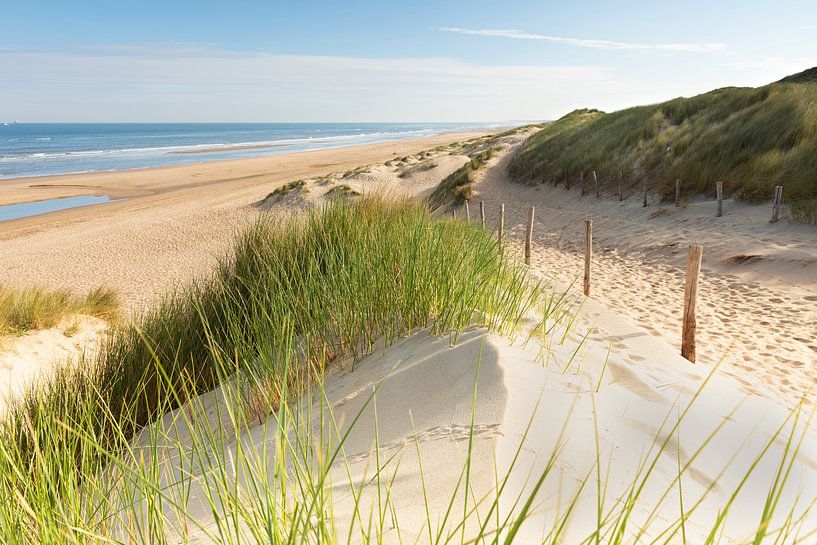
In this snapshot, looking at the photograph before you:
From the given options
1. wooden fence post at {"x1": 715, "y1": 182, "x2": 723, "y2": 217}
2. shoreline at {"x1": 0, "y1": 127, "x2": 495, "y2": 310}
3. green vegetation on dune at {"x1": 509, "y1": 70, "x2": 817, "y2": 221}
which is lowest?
shoreline at {"x1": 0, "y1": 127, "x2": 495, "y2": 310}

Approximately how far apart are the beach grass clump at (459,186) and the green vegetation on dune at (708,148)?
2081 mm

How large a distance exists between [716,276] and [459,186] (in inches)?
562

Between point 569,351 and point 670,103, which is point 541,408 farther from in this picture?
point 670,103

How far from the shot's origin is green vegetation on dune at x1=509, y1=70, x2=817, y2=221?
1241 cm

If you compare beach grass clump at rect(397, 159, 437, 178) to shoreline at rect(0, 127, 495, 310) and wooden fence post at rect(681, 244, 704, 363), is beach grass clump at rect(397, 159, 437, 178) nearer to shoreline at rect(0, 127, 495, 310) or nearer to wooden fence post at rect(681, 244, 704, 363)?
shoreline at rect(0, 127, 495, 310)

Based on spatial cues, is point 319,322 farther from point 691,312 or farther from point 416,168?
point 416,168

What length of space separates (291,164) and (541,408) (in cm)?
4127

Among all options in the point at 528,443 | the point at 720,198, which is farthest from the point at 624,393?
the point at 720,198

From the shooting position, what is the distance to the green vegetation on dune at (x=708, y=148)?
12.4 meters

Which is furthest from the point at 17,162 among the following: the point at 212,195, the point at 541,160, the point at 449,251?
the point at 449,251

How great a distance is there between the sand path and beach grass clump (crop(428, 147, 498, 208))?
16.6ft

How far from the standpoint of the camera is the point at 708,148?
15328 millimetres

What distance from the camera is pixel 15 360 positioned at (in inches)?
242

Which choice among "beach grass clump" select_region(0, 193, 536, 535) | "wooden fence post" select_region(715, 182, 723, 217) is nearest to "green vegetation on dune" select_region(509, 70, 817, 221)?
"wooden fence post" select_region(715, 182, 723, 217)
